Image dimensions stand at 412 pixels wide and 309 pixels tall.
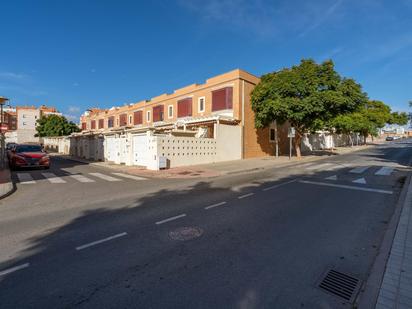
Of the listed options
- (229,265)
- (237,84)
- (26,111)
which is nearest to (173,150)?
(237,84)

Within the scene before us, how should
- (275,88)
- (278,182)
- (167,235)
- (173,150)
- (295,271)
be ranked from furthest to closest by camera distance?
(275,88), (173,150), (278,182), (167,235), (295,271)

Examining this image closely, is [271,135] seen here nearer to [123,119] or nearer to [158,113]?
[158,113]

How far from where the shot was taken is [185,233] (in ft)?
15.4

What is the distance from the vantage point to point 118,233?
468cm

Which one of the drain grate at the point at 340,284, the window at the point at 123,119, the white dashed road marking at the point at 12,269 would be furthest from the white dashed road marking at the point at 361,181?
the window at the point at 123,119

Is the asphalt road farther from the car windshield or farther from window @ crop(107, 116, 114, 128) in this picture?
window @ crop(107, 116, 114, 128)

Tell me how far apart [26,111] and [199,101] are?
8503cm

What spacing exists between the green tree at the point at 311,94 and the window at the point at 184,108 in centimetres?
1000

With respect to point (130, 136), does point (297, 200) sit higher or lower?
lower

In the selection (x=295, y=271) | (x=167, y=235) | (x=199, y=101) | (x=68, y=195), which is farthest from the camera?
(x=199, y=101)

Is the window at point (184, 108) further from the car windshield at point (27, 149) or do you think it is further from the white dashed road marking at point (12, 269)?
the white dashed road marking at point (12, 269)

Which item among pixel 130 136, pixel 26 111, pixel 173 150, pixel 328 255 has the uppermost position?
pixel 26 111

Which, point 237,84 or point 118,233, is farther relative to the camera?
point 237,84

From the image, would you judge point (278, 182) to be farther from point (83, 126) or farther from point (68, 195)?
point (83, 126)
